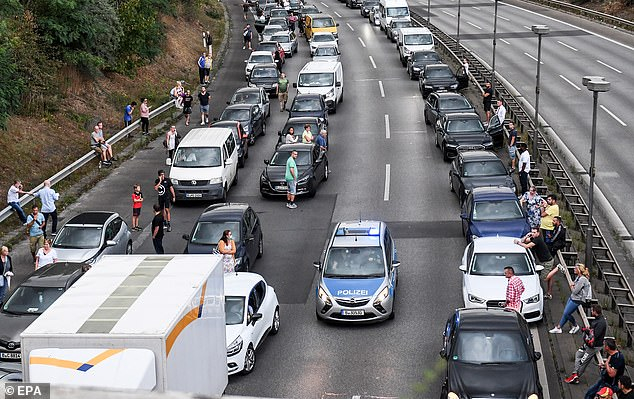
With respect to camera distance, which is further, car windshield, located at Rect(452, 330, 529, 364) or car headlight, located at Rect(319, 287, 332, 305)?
car headlight, located at Rect(319, 287, 332, 305)

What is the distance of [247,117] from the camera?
39.2 meters

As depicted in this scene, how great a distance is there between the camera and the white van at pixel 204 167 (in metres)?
31.1

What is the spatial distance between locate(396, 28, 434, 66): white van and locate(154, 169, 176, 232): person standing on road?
27227mm

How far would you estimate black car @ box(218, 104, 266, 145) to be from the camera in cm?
3887

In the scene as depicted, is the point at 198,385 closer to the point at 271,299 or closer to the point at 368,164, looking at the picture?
the point at 271,299

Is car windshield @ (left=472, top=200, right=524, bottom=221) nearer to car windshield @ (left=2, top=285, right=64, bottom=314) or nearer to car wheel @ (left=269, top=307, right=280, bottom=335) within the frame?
car wheel @ (left=269, top=307, right=280, bottom=335)

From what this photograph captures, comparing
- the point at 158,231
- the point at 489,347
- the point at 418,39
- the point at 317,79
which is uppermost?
the point at 418,39

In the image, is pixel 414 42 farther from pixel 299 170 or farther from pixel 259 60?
pixel 299 170

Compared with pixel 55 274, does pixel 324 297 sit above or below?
below

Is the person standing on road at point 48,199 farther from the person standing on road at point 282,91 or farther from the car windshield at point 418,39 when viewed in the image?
the car windshield at point 418,39

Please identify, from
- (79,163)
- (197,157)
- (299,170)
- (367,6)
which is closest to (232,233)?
(299,170)

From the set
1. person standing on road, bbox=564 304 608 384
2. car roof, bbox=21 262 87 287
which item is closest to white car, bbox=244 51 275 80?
car roof, bbox=21 262 87 287

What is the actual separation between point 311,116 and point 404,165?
5.76 meters

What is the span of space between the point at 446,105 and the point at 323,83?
785 cm
